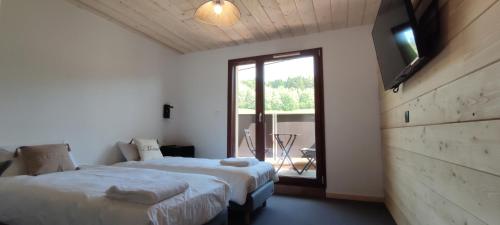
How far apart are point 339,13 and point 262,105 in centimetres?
171

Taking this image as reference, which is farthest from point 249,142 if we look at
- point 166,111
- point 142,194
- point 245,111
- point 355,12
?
point 142,194

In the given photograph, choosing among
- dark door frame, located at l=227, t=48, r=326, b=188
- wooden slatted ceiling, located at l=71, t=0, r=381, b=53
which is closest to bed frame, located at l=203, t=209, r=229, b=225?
dark door frame, located at l=227, t=48, r=326, b=188

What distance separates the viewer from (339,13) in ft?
10.1

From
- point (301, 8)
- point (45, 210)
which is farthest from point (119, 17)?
point (45, 210)

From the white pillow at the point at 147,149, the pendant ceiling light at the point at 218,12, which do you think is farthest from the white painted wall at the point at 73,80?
the pendant ceiling light at the point at 218,12

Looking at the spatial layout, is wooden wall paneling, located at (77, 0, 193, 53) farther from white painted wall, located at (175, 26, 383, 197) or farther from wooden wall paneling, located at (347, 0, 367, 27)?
wooden wall paneling, located at (347, 0, 367, 27)

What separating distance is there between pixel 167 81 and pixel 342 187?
333 centimetres

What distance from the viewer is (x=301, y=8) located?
2.96m

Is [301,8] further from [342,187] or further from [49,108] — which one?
[49,108]

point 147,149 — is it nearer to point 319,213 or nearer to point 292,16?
point 319,213

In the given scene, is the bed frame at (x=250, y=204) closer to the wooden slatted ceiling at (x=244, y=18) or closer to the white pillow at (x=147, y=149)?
the white pillow at (x=147, y=149)

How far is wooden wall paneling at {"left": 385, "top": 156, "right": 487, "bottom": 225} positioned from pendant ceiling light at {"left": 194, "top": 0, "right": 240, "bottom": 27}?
2.11m

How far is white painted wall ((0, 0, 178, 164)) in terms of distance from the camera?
92.4 inches

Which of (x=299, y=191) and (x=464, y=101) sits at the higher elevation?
(x=464, y=101)
